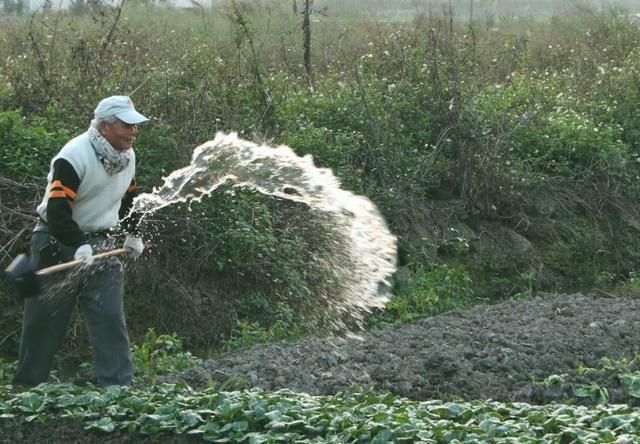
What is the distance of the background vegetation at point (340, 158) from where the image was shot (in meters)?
10.1

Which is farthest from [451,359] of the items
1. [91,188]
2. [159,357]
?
[91,188]

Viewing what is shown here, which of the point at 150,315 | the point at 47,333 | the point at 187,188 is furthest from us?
the point at 150,315

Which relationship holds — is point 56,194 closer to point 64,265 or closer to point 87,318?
point 64,265

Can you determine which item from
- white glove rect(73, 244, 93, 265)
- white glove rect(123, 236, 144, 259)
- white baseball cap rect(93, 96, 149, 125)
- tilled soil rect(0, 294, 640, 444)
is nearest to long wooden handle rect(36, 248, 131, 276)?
white glove rect(73, 244, 93, 265)

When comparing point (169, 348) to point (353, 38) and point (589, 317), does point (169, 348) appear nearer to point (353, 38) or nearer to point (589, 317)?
point (589, 317)

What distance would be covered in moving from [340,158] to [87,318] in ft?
16.8

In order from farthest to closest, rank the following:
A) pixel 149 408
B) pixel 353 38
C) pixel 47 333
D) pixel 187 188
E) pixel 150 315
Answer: pixel 353 38
pixel 150 315
pixel 187 188
pixel 47 333
pixel 149 408

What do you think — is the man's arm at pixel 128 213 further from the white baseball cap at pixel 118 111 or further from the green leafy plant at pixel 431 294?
the green leafy plant at pixel 431 294

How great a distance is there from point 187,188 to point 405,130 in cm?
509

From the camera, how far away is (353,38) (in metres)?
17.6

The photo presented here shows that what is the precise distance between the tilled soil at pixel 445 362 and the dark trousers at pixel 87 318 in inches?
23.0

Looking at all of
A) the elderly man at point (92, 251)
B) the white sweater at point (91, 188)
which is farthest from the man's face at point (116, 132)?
the white sweater at point (91, 188)

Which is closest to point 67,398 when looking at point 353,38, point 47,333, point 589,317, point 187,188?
point 47,333

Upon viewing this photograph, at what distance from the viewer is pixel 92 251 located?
277 inches
